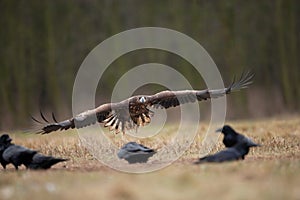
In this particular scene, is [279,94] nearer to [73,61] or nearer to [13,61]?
[73,61]

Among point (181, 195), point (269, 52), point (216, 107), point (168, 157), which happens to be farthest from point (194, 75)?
point (181, 195)

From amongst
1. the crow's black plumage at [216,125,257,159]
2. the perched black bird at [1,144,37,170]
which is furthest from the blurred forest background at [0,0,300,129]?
the crow's black plumage at [216,125,257,159]

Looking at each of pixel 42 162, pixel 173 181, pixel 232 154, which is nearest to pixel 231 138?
pixel 232 154

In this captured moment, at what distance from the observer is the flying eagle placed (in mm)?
11367

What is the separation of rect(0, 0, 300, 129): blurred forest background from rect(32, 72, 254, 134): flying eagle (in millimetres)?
11243

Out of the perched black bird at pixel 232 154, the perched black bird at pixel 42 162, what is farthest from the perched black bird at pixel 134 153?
the perched black bird at pixel 42 162

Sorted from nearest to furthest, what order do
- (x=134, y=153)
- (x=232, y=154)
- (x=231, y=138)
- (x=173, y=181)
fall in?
(x=173, y=181), (x=232, y=154), (x=231, y=138), (x=134, y=153)

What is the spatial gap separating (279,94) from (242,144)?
1510 cm

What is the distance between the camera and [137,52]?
24516mm

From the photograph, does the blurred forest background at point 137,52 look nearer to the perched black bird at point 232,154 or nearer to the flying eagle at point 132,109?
the flying eagle at point 132,109

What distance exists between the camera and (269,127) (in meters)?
14.8

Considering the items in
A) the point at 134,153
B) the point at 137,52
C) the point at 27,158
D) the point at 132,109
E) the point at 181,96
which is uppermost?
the point at 137,52

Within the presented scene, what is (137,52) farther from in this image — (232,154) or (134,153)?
(232,154)

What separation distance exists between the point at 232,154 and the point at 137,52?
52.6 feet
